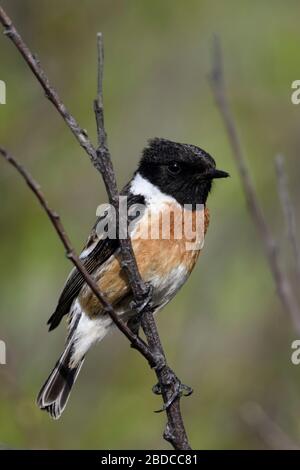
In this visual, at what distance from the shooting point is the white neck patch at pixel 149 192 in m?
4.80

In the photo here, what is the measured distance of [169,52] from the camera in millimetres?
7391

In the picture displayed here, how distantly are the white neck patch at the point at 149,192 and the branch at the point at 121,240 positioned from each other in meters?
Answer: 0.88

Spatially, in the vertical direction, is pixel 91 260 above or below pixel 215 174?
below

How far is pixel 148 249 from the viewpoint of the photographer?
4.60 m

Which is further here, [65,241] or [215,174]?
[215,174]

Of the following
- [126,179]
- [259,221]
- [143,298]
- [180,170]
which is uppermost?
[126,179]

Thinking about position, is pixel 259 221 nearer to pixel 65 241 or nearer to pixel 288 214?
pixel 288 214

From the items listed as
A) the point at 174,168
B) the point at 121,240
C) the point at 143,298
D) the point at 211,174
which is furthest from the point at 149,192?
the point at 121,240

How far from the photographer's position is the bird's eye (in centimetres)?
491

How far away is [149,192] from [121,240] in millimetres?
1308

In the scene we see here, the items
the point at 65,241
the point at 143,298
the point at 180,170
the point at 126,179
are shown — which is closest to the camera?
the point at 65,241

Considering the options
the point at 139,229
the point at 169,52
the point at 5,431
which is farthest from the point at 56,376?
the point at 169,52

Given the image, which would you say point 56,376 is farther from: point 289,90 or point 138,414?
point 289,90

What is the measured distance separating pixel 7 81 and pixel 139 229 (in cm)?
235
